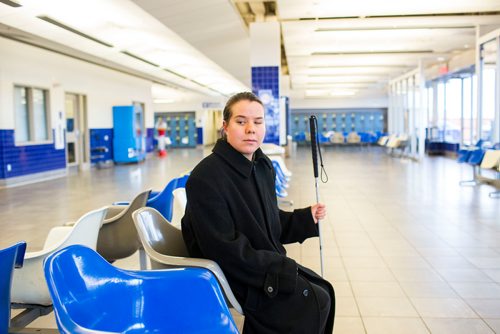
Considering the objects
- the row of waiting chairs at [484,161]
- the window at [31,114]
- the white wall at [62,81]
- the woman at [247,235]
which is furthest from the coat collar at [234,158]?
the window at [31,114]

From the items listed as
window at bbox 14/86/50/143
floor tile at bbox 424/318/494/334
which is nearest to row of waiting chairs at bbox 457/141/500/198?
floor tile at bbox 424/318/494/334

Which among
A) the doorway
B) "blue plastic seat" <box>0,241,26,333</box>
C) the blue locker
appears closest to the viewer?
"blue plastic seat" <box>0,241,26,333</box>

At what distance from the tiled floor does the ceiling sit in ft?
9.80

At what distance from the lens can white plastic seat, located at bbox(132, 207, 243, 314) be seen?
188cm

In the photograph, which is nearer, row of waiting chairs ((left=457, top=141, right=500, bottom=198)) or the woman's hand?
the woman's hand

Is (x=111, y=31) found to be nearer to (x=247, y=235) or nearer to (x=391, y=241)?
(x=391, y=241)

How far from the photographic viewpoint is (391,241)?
5.39m

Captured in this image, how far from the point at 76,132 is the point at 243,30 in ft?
21.4

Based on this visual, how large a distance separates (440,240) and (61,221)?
4698 millimetres

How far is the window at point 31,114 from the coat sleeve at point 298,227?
10.7m

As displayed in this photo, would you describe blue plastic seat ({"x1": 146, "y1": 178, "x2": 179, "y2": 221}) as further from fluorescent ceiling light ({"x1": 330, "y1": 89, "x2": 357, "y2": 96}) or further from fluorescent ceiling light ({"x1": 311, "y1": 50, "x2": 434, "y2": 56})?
fluorescent ceiling light ({"x1": 330, "y1": 89, "x2": 357, "y2": 96})

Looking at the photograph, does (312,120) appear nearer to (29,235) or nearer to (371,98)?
(29,235)

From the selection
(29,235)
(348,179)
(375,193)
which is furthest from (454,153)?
(29,235)

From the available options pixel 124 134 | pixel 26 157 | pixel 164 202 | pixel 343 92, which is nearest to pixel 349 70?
pixel 124 134
